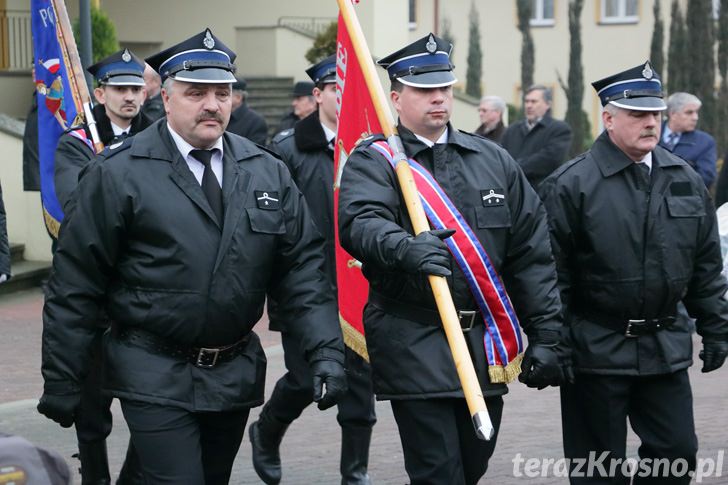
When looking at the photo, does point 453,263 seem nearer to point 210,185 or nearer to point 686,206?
point 210,185

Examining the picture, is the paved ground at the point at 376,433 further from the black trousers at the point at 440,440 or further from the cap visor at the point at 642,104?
the cap visor at the point at 642,104

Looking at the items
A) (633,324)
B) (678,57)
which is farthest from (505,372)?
(678,57)

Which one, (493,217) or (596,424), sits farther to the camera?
(596,424)

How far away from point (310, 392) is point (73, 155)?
72.8 inches

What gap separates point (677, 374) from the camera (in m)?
6.21

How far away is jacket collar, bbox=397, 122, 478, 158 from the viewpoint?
5.67 m

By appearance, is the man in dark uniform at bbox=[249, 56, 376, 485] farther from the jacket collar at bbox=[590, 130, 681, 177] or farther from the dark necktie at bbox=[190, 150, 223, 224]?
the dark necktie at bbox=[190, 150, 223, 224]

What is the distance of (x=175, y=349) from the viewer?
5297 mm

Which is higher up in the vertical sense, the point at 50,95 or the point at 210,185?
the point at 50,95

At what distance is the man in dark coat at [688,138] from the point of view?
12.7m

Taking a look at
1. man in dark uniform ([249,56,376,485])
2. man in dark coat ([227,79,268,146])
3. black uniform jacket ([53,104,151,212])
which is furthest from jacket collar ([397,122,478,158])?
man in dark coat ([227,79,268,146])

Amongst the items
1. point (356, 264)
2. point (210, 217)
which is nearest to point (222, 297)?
point (210, 217)

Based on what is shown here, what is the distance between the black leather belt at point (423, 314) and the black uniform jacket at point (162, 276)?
300 mm

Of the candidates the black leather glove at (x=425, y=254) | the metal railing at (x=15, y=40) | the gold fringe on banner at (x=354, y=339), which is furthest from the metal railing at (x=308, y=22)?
the black leather glove at (x=425, y=254)
